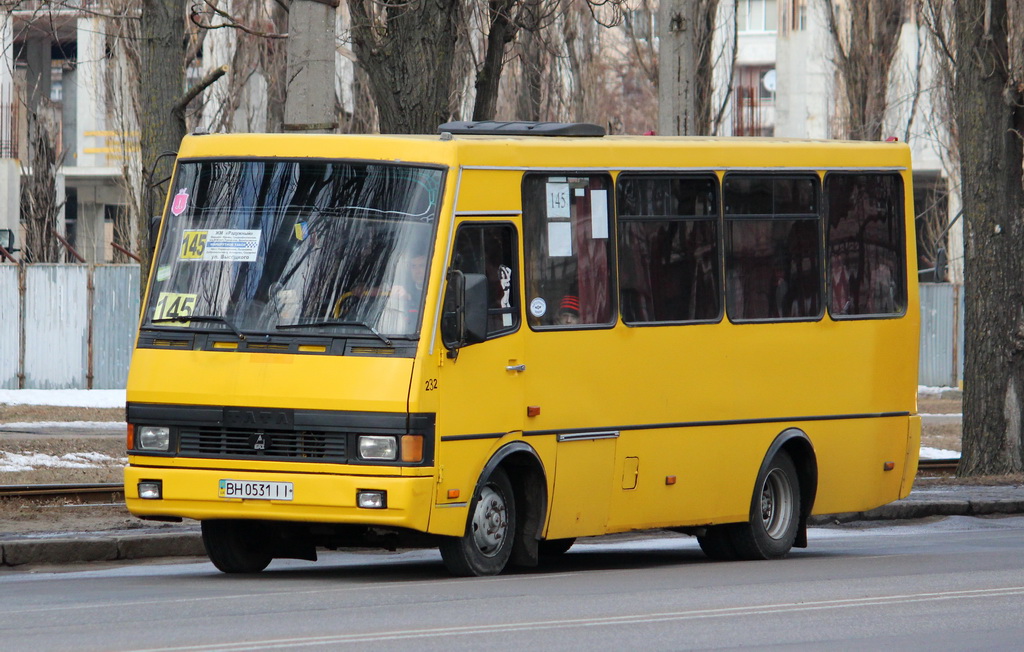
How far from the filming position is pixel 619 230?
40.2 feet

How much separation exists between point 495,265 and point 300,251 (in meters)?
1.22

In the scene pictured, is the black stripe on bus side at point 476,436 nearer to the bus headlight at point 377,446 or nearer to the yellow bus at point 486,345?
the yellow bus at point 486,345

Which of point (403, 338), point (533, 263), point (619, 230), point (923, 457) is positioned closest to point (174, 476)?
point (403, 338)

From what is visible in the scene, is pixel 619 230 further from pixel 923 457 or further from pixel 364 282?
pixel 923 457

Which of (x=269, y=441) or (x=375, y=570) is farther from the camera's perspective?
(x=375, y=570)

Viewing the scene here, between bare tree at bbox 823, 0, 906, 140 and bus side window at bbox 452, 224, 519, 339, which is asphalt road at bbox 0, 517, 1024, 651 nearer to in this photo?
bus side window at bbox 452, 224, 519, 339

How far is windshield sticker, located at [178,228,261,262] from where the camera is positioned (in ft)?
36.0

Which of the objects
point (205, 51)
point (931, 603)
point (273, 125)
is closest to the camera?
point (931, 603)

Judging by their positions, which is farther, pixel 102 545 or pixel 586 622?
pixel 102 545

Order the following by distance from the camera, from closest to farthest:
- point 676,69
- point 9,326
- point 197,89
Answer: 1. point 197,89
2. point 676,69
3. point 9,326

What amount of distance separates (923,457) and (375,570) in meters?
14.0

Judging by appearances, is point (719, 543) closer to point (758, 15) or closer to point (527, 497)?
point (527, 497)

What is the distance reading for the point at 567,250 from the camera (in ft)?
38.8

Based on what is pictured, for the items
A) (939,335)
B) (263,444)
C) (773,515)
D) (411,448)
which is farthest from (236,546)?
(939,335)
